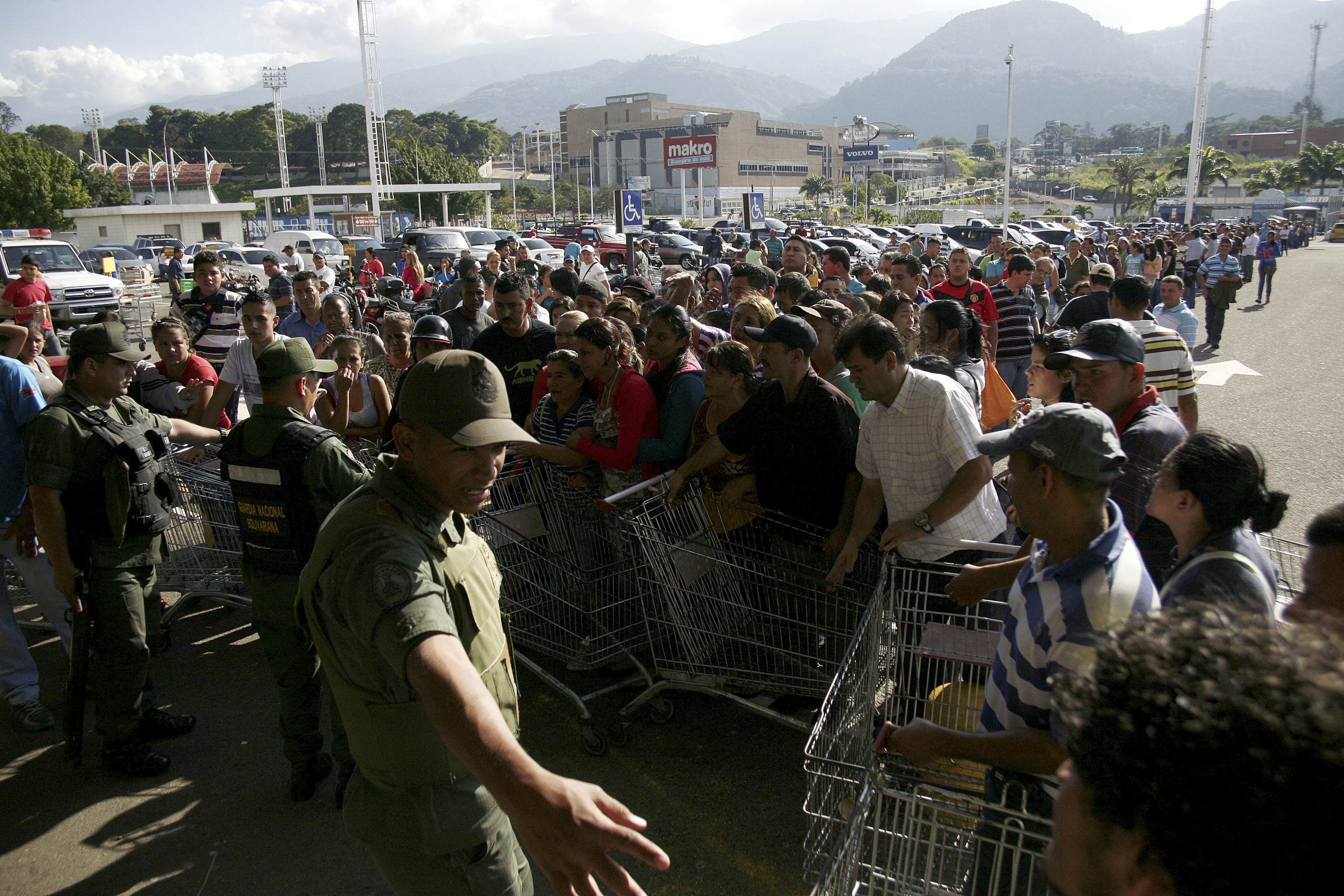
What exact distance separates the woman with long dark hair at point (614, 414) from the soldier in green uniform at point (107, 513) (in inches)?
81.6

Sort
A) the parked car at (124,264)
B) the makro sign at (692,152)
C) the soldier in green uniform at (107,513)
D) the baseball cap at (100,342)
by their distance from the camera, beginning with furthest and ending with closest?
the makro sign at (692,152)
the parked car at (124,264)
the baseball cap at (100,342)
the soldier in green uniform at (107,513)

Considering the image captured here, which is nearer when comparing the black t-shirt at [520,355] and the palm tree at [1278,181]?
the black t-shirt at [520,355]

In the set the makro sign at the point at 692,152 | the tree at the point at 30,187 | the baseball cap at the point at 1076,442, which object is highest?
the makro sign at the point at 692,152

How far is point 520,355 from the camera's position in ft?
20.3

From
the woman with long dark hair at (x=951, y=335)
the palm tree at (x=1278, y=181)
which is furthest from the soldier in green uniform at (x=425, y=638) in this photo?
the palm tree at (x=1278, y=181)

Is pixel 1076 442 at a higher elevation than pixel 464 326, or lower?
higher

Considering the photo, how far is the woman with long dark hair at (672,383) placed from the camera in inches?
180

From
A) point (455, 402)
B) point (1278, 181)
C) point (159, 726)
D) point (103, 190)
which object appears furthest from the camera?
point (1278, 181)

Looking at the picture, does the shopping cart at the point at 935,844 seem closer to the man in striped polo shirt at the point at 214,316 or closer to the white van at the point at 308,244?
the man in striped polo shirt at the point at 214,316

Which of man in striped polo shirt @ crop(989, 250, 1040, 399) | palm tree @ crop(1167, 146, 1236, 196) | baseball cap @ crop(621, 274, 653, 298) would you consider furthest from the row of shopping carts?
palm tree @ crop(1167, 146, 1236, 196)

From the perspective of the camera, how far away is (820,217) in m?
72.4

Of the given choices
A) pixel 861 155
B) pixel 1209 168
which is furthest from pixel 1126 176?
pixel 861 155

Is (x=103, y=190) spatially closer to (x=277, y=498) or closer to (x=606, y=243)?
(x=606, y=243)

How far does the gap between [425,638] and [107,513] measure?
2.92m
